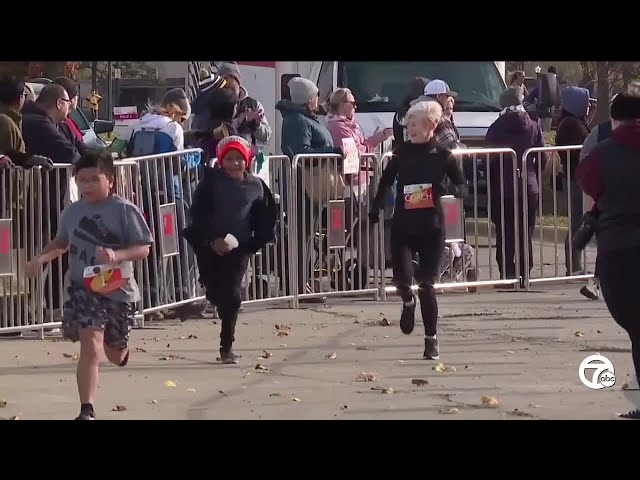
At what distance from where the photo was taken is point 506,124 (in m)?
14.7

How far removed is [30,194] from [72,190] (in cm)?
35

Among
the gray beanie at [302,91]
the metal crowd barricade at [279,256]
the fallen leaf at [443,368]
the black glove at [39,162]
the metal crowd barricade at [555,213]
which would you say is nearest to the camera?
the fallen leaf at [443,368]

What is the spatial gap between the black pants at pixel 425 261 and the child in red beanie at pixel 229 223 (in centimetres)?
95

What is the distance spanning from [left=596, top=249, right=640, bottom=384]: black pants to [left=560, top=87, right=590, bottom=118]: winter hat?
693cm

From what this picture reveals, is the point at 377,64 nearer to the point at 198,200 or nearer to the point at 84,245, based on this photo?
the point at 198,200

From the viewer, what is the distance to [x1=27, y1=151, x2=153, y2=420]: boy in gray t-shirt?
8.03m

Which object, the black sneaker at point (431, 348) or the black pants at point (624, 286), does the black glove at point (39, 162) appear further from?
the black pants at point (624, 286)

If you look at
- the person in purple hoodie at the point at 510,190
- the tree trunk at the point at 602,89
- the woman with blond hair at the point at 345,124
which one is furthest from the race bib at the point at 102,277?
the tree trunk at the point at 602,89

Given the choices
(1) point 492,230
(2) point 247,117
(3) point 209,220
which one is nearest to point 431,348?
(3) point 209,220

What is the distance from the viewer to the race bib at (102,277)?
8.04m

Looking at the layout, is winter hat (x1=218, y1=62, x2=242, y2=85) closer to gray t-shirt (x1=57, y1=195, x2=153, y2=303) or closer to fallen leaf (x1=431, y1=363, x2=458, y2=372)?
fallen leaf (x1=431, y1=363, x2=458, y2=372)

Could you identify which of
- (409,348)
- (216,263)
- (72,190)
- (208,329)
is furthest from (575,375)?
(72,190)

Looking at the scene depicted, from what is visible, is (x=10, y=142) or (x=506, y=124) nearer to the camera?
(x=10, y=142)
